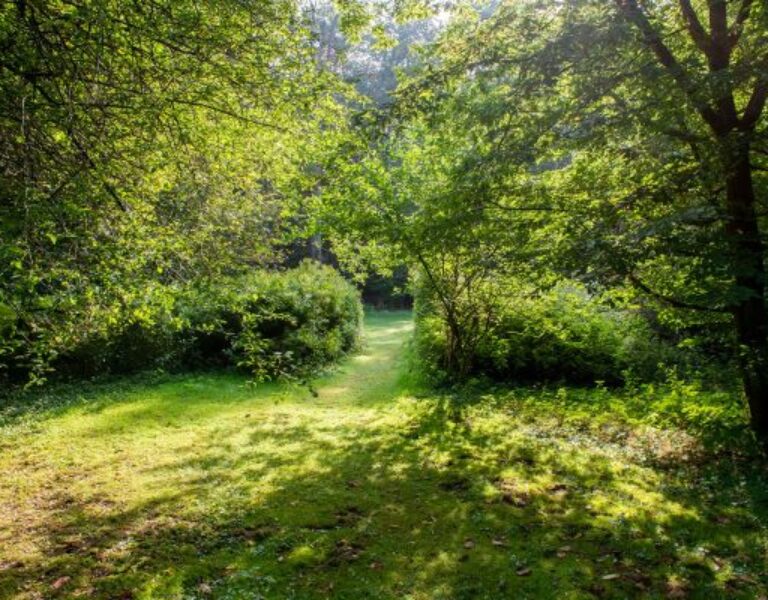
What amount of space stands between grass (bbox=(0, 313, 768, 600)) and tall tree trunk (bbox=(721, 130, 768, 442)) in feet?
1.84

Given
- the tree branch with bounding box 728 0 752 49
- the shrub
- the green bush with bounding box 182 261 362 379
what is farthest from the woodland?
the green bush with bounding box 182 261 362 379

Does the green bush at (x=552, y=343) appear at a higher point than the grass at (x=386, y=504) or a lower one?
higher

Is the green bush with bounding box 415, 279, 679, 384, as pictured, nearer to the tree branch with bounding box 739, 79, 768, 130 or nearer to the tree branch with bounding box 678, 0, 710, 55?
the tree branch with bounding box 739, 79, 768, 130

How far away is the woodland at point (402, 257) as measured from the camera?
4488 mm

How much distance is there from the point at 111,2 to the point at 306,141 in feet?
9.64

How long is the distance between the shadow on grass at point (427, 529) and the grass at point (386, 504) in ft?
0.07

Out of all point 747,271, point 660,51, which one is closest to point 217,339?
point 660,51

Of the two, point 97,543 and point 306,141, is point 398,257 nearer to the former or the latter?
point 306,141

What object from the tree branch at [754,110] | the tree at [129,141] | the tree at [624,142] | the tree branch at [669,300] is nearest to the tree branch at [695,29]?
the tree at [624,142]

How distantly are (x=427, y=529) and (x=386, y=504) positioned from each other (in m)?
0.72

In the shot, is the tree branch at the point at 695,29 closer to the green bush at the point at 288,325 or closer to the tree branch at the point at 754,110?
the tree branch at the point at 754,110

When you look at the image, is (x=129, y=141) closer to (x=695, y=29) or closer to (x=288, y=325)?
(x=695, y=29)

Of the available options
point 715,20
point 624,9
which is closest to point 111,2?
point 624,9

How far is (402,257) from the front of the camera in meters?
9.22
